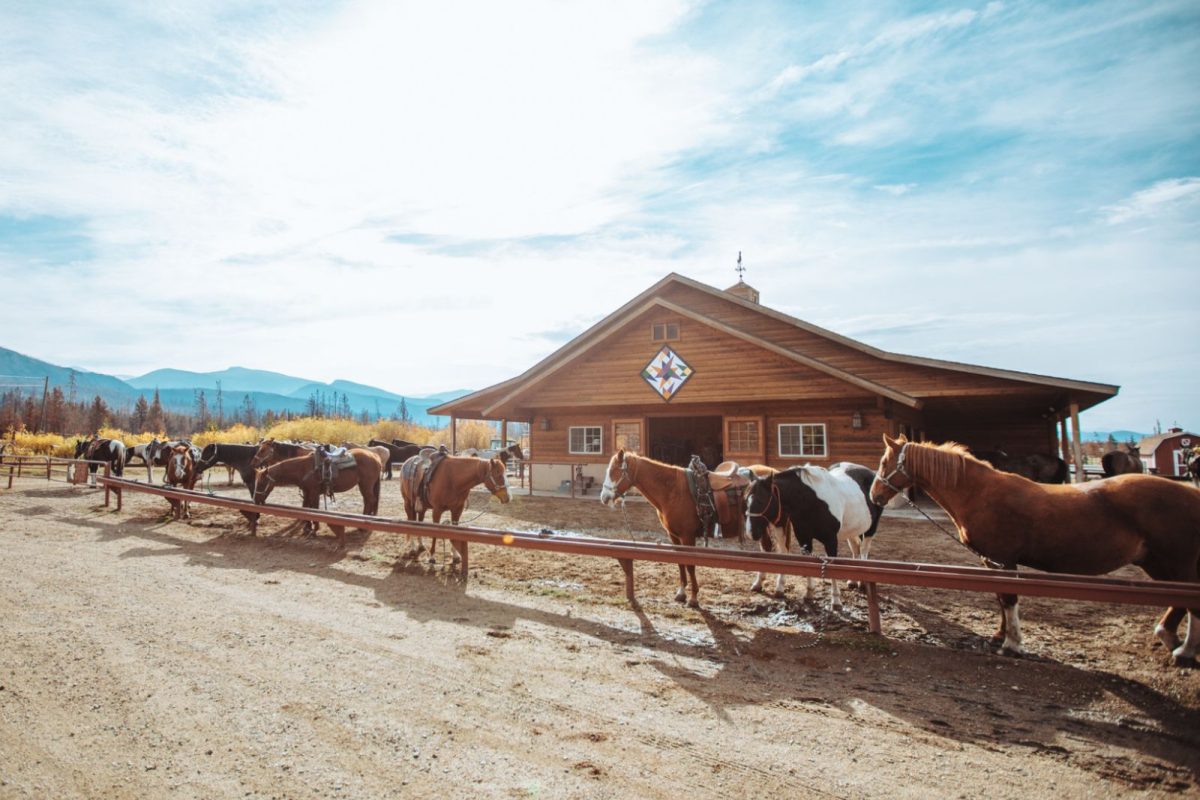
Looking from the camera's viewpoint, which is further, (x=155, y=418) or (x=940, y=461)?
(x=155, y=418)

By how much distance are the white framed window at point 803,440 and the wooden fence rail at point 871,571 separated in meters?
10.4

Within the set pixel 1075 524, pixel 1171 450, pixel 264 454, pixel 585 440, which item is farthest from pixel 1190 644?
pixel 1171 450

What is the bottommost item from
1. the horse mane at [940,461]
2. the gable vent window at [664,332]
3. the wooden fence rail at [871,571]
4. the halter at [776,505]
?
the wooden fence rail at [871,571]

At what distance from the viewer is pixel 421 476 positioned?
33.0 ft

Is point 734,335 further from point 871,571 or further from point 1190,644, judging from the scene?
point 1190,644

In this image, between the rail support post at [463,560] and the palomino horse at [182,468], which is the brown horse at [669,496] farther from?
the palomino horse at [182,468]

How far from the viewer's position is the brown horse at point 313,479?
11.6 metres

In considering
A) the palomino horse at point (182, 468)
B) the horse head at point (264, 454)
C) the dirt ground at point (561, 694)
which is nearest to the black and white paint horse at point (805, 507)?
the dirt ground at point (561, 694)

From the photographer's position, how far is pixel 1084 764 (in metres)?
3.45

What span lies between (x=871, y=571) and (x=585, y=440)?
14.3 meters

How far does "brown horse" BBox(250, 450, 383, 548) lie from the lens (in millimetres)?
11609

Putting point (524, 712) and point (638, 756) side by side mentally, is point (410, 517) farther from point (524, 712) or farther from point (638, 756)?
point (638, 756)

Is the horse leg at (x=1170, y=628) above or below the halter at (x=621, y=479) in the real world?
below

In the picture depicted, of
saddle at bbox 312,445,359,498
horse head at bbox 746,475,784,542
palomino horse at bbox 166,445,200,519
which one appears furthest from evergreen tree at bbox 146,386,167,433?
horse head at bbox 746,475,784,542
